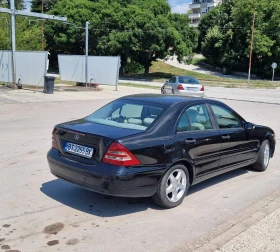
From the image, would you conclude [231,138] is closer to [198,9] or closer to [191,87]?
[191,87]

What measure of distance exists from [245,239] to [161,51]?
43237 millimetres

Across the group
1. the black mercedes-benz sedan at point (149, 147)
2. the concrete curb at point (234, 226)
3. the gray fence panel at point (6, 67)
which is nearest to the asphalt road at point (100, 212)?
the concrete curb at point (234, 226)

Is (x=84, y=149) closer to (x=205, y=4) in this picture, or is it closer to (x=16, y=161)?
(x=16, y=161)

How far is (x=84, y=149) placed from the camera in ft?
14.5

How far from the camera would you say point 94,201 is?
4.86 metres

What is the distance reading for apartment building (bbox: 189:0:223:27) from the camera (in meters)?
97.4

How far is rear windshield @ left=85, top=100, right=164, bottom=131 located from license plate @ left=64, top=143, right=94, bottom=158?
0.53 meters

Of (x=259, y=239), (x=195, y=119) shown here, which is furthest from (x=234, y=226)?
(x=195, y=119)

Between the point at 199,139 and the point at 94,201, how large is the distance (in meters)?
1.68

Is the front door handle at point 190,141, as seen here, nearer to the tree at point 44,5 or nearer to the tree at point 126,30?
the tree at point 126,30

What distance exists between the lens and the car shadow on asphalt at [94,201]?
457 centimetres

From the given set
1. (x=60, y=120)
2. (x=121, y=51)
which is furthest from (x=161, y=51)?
(x=60, y=120)

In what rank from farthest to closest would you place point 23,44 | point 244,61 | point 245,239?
1. point 244,61
2. point 23,44
3. point 245,239

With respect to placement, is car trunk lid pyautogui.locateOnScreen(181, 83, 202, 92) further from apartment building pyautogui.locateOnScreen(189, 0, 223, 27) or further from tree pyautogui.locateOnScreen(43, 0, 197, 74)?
apartment building pyautogui.locateOnScreen(189, 0, 223, 27)
